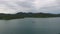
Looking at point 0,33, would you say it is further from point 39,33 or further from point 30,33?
point 39,33

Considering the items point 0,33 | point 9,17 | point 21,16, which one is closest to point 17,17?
point 21,16

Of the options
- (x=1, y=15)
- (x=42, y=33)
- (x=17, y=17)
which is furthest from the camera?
(x=17, y=17)

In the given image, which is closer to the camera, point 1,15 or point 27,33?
point 27,33

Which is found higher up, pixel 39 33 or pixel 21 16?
pixel 39 33

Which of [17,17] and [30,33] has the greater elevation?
[30,33]

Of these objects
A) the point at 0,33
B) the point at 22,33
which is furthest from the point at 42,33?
the point at 0,33

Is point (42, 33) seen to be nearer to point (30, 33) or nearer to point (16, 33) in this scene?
point (30, 33)

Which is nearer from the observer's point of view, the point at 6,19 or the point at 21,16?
the point at 6,19

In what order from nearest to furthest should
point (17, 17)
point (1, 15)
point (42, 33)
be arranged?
point (42, 33) → point (1, 15) → point (17, 17)
